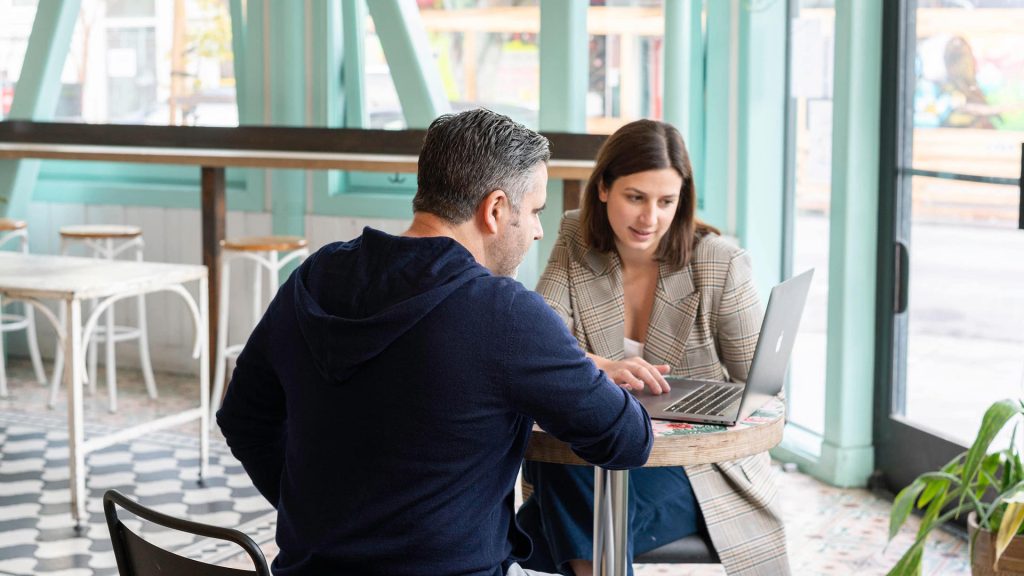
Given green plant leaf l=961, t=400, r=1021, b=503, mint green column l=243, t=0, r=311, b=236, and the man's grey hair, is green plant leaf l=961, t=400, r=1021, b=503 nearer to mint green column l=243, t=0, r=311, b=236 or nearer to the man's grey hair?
the man's grey hair

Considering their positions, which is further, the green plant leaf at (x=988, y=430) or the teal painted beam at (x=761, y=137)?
the teal painted beam at (x=761, y=137)

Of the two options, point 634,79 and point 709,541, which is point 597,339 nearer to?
point 709,541

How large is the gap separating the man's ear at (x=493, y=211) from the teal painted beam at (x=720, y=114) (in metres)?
3.23

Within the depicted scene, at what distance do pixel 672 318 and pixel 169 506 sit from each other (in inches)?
85.9

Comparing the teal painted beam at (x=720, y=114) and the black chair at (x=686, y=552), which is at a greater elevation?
the teal painted beam at (x=720, y=114)

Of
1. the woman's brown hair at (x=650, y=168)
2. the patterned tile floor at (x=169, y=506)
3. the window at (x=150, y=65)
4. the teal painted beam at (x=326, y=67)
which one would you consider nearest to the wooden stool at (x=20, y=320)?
the patterned tile floor at (x=169, y=506)

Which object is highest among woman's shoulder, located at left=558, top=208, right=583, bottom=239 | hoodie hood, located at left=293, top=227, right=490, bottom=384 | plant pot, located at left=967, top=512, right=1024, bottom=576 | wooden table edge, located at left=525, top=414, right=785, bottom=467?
woman's shoulder, located at left=558, top=208, right=583, bottom=239

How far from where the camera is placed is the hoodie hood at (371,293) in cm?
171

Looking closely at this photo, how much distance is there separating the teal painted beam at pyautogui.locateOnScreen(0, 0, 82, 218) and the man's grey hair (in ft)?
16.9

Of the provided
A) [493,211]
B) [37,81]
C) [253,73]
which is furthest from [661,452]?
[37,81]

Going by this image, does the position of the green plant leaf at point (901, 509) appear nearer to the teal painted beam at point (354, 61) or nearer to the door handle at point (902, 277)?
the door handle at point (902, 277)

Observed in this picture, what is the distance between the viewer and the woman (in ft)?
8.71

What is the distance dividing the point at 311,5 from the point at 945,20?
3022 mm

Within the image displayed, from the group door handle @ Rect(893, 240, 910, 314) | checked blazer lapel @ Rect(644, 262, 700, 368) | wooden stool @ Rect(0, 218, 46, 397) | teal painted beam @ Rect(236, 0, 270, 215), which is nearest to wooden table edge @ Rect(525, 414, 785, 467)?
checked blazer lapel @ Rect(644, 262, 700, 368)
